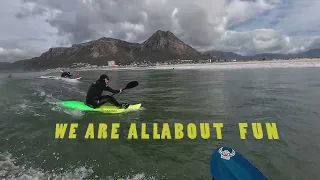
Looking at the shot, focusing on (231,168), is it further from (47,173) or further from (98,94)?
(98,94)

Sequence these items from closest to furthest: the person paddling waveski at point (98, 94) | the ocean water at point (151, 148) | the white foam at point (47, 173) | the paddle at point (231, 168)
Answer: the paddle at point (231, 168) → the white foam at point (47, 173) → the ocean water at point (151, 148) → the person paddling waveski at point (98, 94)

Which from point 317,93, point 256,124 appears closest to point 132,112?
point 256,124

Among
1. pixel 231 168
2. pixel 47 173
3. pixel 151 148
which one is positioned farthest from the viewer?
pixel 151 148

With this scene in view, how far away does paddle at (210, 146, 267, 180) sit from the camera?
621 cm

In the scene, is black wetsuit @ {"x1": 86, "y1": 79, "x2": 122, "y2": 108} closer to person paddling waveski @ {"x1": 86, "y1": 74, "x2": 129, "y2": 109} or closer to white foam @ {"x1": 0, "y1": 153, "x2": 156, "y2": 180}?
person paddling waveski @ {"x1": 86, "y1": 74, "x2": 129, "y2": 109}

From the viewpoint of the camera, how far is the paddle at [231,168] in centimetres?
621

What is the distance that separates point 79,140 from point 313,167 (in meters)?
8.67

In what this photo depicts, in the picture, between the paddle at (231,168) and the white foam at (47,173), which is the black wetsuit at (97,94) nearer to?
the white foam at (47,173)

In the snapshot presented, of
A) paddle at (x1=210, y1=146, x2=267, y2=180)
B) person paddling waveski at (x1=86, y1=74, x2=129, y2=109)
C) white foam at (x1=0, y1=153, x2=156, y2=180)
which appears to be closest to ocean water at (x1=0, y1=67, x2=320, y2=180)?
white foam at (x1=0, y1=153, x2=156, y2=180)

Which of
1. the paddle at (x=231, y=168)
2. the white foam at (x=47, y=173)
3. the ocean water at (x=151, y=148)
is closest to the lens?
the paddle at (x=231, y=168)

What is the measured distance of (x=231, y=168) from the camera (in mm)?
6340

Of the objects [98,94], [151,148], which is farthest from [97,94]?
[151,148]

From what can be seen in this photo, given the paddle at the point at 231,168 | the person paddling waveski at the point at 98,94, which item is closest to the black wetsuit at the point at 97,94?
the person paddling waveski at the point at 98,94

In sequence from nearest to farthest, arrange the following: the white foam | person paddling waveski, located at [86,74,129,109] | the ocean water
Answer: the white foam
the ocean water
person paddling waveski, located at [86,74,129,109]
